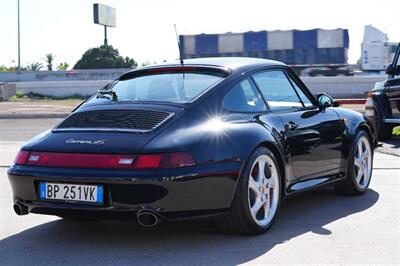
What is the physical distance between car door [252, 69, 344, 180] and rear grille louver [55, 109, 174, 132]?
3.52ft

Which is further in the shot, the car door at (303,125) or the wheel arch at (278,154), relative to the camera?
the car door at (303,125)

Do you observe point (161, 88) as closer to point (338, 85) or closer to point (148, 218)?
point (148, 218)

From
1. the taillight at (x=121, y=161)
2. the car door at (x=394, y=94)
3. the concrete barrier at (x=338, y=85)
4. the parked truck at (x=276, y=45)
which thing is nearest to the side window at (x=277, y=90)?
the taillight at (x=121, y=161)

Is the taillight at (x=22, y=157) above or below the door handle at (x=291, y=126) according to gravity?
below

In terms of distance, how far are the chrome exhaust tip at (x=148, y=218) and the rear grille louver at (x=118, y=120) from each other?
564 millimetres

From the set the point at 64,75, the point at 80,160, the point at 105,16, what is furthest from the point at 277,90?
the point at 105,16

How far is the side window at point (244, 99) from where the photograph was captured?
497cm

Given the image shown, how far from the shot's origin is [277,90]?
18.4ft

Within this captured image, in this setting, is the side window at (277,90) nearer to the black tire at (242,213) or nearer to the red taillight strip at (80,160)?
the black tire at (242,213)

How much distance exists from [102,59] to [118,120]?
74722mm

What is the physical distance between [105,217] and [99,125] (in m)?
0.69

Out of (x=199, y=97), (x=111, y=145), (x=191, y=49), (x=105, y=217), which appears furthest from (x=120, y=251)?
(x=191, y=49)

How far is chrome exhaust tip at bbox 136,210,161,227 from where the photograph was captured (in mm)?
4266

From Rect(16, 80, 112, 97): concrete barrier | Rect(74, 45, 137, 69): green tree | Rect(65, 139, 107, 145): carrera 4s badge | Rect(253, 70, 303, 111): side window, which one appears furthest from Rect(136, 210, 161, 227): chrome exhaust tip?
Rect(74, 45, 137, 69): green tree
